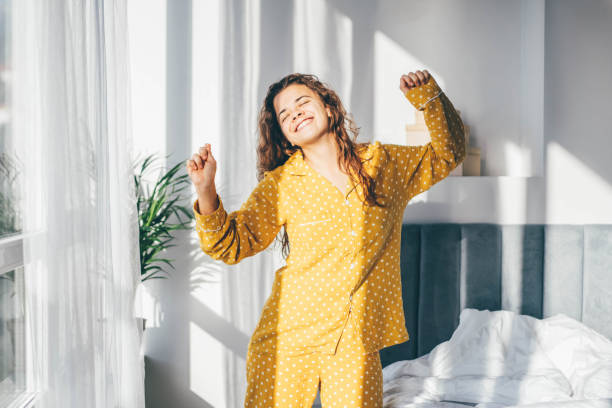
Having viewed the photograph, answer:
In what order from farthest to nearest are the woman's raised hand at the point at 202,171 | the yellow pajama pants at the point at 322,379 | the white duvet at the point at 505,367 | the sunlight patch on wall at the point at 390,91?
the sunlight patch on wall at the point at 390,91 → the white duvet at the point at 505,367 → the yellow pajama pants at the point at 322,379 → the woman's raised hand at the point at 202,171

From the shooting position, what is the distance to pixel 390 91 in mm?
2158

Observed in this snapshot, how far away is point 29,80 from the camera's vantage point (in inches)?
33.5

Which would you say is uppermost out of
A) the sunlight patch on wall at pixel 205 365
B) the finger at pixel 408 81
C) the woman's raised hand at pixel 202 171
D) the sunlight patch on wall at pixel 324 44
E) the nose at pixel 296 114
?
the sunlight patch on wall at pixel 324 44

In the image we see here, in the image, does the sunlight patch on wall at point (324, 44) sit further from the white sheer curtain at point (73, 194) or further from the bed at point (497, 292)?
the white sheer curtain at point (73, 194)

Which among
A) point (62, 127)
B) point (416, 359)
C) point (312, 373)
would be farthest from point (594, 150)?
point (62, 127)

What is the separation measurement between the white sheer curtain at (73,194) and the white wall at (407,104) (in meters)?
0.64

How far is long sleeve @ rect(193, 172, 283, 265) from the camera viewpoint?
1.18m

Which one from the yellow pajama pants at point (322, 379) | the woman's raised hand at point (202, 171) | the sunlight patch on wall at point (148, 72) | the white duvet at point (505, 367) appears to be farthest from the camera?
the sunlight patch on wall at point (148, 72)

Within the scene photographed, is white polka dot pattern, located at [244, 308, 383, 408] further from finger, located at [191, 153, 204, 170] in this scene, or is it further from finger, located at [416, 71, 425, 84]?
finger, located at [416, 71, 425, 84]

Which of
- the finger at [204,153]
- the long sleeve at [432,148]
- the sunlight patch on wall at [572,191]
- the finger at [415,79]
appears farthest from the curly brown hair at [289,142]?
the sunlight patch on wall at [572,191]

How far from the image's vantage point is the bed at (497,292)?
1901 millimetres

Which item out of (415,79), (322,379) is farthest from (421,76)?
(322,379)

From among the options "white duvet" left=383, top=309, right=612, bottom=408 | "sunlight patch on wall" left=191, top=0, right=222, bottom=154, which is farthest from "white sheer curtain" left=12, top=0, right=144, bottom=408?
"white duvet" left=383, top=309, right=612, bottom=408

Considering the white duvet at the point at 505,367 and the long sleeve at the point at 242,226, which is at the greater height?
the long sleeve at the point at 242,226
